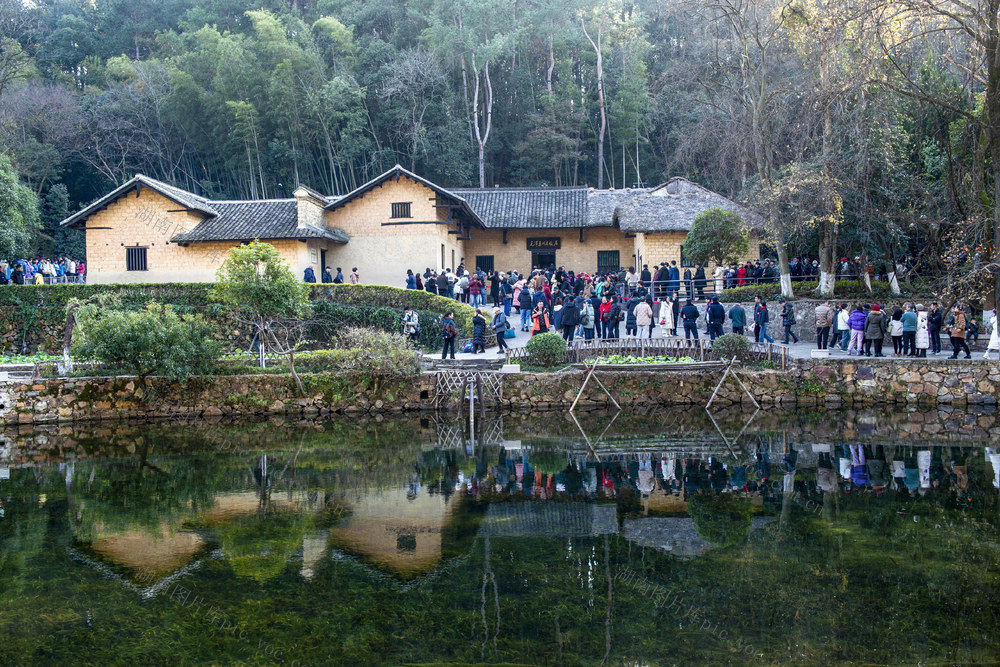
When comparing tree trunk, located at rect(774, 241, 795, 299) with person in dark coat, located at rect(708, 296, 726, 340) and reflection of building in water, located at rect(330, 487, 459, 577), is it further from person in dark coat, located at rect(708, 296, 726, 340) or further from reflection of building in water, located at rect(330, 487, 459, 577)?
reflection of building in water, located at rect(330, 487, 459, 577)

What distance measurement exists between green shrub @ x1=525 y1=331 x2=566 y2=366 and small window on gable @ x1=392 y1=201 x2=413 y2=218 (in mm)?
11786

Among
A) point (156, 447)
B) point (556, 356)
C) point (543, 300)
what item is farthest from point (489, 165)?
point (156, 447)

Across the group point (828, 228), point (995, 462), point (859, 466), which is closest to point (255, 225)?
point (828, 228)

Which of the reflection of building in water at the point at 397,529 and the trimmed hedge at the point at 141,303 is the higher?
the trimmed hedge at the point at 141,303

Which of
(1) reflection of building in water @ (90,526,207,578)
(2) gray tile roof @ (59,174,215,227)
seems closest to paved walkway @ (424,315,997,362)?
(1) reflection of building in water @ (90,526,207,578)

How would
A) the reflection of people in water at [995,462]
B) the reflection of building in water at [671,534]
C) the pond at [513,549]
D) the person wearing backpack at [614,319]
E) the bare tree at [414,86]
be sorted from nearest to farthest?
the pond at [513,549] → the reflection of building in water at [671,534] → the reflection of people in water at [995,462] → the person wearing backpack at [614,319] → the bare tree at [414,86]

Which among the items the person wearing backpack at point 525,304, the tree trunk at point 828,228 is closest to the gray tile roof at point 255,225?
the person wearing backpack at point 525,304

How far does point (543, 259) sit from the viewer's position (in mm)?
33719

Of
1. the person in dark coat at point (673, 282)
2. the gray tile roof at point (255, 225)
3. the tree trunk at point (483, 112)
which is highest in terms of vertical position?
the tree trunk at point (483, 112)

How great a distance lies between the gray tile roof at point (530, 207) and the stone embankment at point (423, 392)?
1448 centimetres

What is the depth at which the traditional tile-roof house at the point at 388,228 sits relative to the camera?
27.2m

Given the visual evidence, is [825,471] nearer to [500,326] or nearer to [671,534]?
[671,534]

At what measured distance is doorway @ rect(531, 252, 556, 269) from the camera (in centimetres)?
3359

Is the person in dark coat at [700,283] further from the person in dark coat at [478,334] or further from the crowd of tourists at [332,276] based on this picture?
the crowd of tourists at [332,276]
